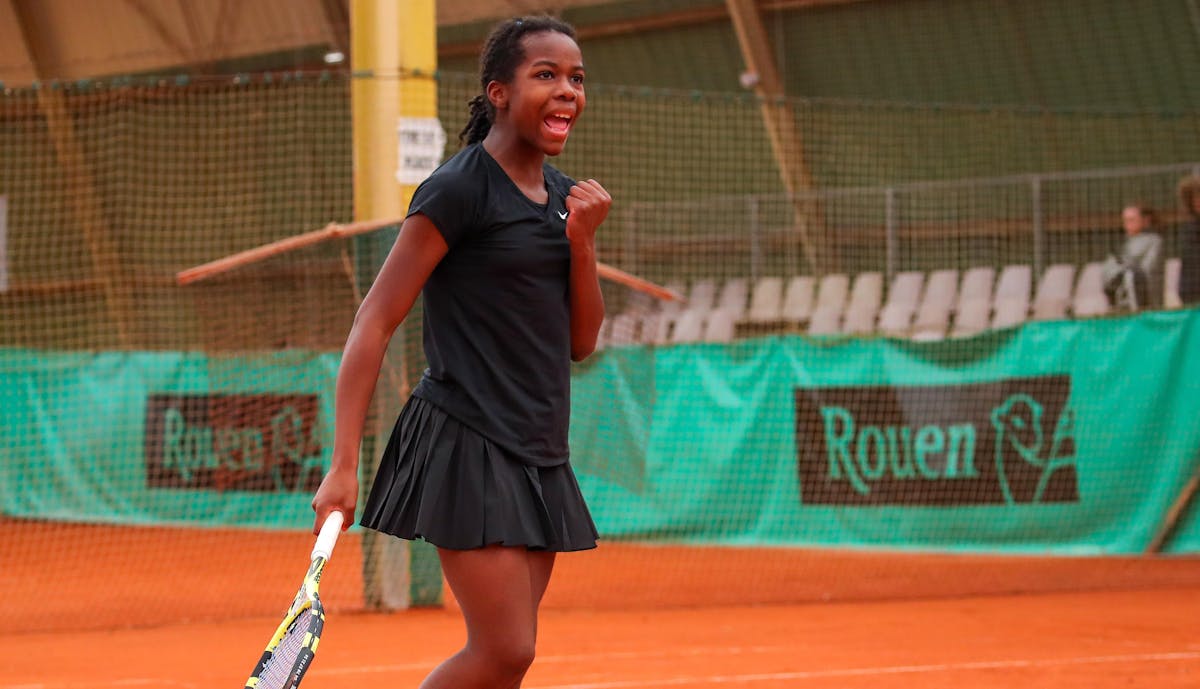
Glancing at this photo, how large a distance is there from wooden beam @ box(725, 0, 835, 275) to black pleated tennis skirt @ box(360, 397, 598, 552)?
38.5ft

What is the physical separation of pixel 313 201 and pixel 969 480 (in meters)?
9.30

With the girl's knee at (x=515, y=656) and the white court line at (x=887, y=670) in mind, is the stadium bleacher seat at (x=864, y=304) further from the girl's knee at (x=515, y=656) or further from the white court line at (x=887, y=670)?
the girl's knee at (x=515, y=656)

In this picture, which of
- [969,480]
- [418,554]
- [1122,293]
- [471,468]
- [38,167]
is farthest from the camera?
[38,167]

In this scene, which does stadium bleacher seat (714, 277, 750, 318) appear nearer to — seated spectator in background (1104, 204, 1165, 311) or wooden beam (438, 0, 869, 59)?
wooden beam (438, 0, 869, 59)

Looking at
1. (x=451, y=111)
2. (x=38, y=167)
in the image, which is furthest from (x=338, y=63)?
(x=451, y=111)

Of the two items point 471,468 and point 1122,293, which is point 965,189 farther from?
point 471,468

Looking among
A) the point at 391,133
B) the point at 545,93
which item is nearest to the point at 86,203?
the point at 391,133

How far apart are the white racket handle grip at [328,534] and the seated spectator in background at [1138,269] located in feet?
33.0

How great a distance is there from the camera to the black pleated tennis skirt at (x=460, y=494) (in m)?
Answer: 3.09

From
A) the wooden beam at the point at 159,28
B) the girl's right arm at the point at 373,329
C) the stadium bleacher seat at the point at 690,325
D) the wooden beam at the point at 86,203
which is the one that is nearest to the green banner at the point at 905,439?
the stadium bleacher seat at the point at 690,325

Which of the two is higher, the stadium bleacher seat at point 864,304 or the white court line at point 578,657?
the stadium bleacher seat at point 864,304

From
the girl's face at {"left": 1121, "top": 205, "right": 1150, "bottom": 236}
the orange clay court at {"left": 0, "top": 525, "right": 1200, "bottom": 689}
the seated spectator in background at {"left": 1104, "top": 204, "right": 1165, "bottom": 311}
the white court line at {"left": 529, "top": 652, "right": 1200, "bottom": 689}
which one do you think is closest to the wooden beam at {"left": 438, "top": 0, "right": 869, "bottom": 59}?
the seated spectator in background at {"left": 1104, "top": 204, "right": 1165, "bottom": 311}

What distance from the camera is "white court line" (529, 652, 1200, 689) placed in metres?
6.07

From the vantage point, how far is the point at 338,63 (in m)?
18.5
